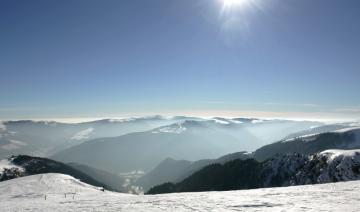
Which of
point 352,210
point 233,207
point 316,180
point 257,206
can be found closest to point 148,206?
→ point 233,207

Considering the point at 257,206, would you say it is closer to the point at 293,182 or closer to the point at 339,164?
the point at 339,164

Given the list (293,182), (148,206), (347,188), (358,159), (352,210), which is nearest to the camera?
(352,210)

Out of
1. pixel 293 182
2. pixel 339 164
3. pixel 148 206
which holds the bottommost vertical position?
pixel 293 182

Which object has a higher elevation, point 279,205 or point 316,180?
point 279,205

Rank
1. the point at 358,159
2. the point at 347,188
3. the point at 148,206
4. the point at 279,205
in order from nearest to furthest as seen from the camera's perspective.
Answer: the point at 279,205 → the point at 148,206 → the point at 347,188 → the point at 358,159

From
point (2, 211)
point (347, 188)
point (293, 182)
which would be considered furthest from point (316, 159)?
point (2, 211)

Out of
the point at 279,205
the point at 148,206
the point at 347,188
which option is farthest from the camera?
the point at 347,188

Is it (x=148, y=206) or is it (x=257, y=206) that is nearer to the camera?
(x=257, y=206)

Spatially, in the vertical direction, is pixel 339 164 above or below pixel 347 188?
below

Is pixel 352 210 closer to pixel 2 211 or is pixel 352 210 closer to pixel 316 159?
pixel 2 211
